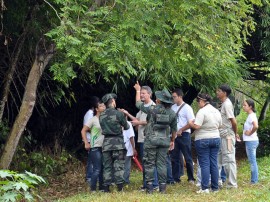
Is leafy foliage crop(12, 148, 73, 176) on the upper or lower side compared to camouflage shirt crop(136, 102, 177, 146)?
lower

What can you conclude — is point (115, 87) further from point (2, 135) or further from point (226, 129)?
point (226, 129)

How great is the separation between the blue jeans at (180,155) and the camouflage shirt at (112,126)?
5.31 ft

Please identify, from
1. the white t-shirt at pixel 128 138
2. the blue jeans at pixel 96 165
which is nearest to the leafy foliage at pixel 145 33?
the white t-shirt at pixel 128 138

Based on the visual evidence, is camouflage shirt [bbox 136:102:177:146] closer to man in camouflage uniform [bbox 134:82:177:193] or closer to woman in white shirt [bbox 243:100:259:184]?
man in camouflage uniform [bbox 134:82:177:193]

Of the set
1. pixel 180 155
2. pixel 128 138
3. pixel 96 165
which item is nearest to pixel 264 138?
pixel 180 155

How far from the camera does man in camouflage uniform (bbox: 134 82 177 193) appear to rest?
33.5 ft

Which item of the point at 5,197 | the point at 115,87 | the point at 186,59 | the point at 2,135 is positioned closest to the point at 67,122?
the point at 115,87

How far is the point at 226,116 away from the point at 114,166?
216 cm

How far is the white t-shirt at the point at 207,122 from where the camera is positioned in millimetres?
10242

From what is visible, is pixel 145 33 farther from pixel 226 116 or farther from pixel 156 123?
pixel 226 116

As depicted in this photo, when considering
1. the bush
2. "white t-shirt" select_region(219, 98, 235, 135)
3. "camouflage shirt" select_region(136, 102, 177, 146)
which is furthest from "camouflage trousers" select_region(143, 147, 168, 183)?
the bush

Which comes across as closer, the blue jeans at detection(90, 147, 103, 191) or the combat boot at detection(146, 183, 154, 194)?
the combat boot at detection(146, 183, 154, 194)

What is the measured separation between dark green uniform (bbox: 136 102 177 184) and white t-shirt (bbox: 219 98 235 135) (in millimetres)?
936

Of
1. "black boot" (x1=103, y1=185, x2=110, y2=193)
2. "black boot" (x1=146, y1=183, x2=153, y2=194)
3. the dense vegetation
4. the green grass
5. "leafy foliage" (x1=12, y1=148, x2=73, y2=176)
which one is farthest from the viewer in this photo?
"leafy foliage" (x1=12, y1=148, x2=73, y2=176)
